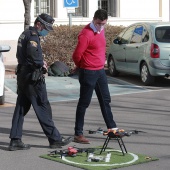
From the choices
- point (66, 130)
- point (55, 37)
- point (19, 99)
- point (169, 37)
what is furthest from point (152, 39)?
point (19, 99)

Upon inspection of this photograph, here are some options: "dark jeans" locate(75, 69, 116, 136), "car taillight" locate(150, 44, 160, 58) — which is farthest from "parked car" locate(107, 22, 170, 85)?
"dark jeans" locate(75, 69, 116, 136)

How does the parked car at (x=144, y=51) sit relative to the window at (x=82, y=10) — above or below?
below

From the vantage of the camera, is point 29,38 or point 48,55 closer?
point 29,38

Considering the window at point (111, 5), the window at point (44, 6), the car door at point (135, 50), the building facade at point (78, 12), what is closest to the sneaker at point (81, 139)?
the car door at point (135, 50)

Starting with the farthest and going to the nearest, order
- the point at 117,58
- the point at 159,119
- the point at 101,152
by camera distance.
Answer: the point at 117,58 < the point at 159,119 < the point at 101,152

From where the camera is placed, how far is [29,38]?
725 centimetres

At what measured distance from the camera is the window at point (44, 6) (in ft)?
71.5

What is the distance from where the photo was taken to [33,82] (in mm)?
7348

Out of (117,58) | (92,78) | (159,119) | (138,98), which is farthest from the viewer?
(117,58)

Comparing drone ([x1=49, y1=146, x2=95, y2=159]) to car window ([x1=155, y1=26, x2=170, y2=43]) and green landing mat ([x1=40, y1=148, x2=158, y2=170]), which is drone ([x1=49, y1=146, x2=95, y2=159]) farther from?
car window ([x1=155, y1=26, x2=170, y2=43])

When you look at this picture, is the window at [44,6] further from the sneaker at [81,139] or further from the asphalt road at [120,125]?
the sneaker at [81,139]

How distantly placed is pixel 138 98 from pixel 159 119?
8.83 feet

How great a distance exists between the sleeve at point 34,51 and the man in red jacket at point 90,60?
65 cm

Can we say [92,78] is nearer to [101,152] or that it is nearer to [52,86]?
[101,152]
